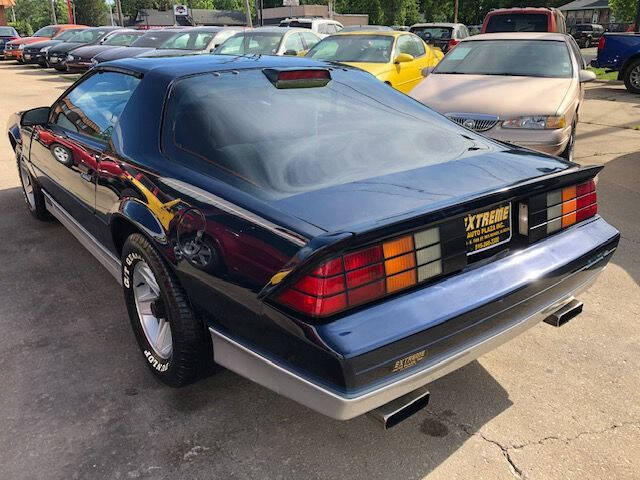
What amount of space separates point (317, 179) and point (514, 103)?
4.32 meters

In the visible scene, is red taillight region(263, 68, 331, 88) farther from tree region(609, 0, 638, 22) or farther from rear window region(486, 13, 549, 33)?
tree region(609, 0, 638, 22)

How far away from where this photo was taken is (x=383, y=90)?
10.9 feet

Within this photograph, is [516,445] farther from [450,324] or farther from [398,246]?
[398,246]

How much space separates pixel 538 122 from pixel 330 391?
4715 mm

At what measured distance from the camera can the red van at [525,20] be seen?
13180 mm

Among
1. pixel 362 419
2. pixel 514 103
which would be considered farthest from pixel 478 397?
pixel 514 103

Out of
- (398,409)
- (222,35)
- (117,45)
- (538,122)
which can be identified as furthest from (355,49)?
(117,45)

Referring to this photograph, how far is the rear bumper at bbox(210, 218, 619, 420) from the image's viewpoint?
1885mm

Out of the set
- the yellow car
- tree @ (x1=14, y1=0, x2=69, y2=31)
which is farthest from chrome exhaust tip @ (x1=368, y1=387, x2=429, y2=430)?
tree @ (x1=14, y1=0, x2=69, y2=31)

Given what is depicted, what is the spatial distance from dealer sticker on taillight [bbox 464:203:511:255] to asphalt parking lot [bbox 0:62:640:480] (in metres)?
0.85

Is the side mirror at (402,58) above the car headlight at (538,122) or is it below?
above

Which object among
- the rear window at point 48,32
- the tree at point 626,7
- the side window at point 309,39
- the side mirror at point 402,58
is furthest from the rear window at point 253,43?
the tree at point 626,7

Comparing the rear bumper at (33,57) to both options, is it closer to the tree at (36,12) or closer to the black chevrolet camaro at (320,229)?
the black chevrolet camaro at (320,229)

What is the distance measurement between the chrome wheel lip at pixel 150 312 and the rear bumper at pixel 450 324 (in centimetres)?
48
